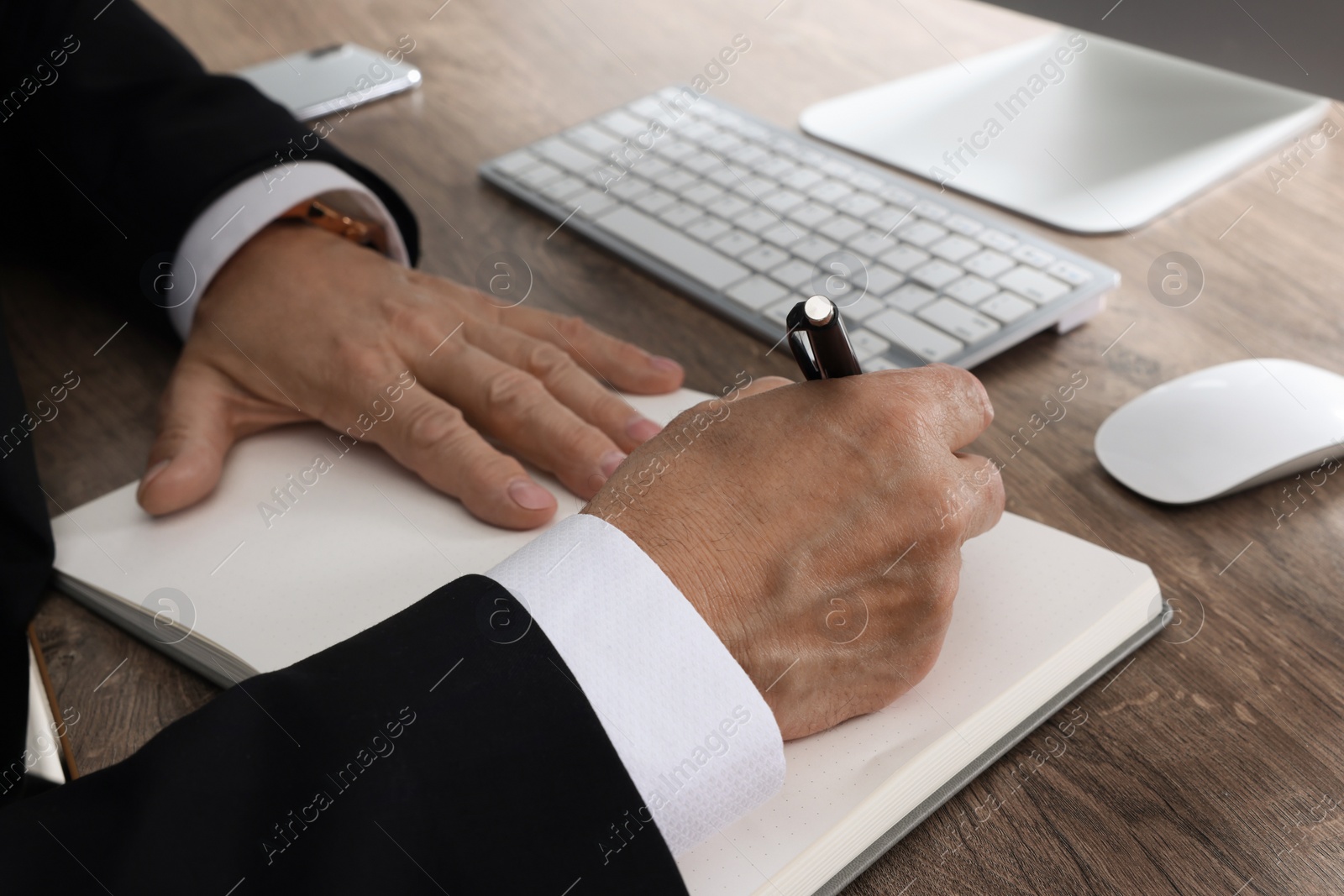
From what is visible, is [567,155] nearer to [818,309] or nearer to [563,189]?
[563,189]

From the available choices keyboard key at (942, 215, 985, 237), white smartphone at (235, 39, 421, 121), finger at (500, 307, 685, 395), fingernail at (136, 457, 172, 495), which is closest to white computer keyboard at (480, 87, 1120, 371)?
keyboard key at (942, 215, 985, 237)

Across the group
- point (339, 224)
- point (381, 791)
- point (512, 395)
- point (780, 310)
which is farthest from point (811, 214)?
point (381, 791)

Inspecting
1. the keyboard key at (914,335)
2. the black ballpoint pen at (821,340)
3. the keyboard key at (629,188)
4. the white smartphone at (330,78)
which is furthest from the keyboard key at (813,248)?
the white smartphone at (330,78)

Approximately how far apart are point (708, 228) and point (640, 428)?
0.98ft

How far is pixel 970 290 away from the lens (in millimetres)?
834

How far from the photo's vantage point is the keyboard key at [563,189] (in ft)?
3.53

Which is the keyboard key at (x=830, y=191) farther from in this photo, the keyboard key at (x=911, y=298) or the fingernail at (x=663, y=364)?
the fingernail at (x=663, y=364)

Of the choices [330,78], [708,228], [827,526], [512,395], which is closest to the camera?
[827,526]

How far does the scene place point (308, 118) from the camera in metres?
1.33

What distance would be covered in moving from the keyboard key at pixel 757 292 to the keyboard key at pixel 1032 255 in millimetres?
202

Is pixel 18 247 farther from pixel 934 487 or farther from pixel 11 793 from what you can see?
pixel 934 487

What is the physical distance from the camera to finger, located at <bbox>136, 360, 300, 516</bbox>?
2.33ft

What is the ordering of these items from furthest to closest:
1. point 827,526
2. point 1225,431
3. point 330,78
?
point 330,78, point 1225,431, point 827,526

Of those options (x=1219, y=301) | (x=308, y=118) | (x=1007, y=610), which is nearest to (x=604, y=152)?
(x=308, y=118)
